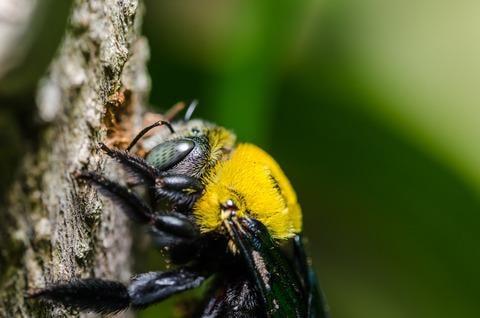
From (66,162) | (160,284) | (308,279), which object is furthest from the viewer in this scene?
(308,279)

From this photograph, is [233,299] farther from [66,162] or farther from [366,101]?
[366,101]

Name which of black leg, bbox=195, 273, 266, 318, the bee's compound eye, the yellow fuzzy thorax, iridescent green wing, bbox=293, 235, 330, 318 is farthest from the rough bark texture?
iridescent green wing, bbox=293, 235, 330, 318

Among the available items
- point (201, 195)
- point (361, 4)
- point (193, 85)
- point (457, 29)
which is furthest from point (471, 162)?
point (201, 195)

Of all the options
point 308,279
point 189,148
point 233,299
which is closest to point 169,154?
point 189,148

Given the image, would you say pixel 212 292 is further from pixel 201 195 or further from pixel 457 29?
pixel 457 29

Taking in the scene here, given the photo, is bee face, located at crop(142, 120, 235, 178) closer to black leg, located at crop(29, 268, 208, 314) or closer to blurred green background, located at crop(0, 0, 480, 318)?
black leg, located at crop(29, 268, 208, 314)
